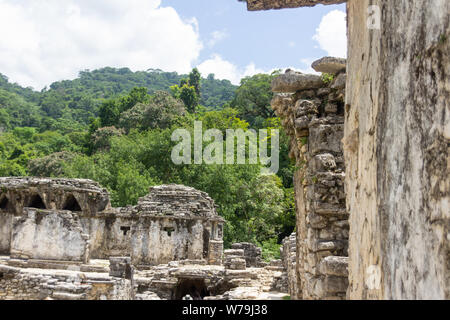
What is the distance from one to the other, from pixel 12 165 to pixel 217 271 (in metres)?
27.2

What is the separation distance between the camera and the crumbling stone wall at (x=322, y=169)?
5.60 m

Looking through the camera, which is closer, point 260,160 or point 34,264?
point 34,264

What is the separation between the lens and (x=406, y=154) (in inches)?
87.1

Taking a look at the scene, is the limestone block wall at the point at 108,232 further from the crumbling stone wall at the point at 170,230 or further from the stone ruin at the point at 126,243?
the crumbling stone wall at the point at 170,230

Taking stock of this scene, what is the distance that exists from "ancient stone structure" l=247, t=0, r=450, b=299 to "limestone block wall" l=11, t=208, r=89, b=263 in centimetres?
1476

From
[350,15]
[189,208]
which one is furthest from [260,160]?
[350,15]

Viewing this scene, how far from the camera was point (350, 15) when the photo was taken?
358cm

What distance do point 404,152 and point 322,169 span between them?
3.68 m

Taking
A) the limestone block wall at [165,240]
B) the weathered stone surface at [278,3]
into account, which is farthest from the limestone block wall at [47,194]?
the weathered stone surface at [278,3]

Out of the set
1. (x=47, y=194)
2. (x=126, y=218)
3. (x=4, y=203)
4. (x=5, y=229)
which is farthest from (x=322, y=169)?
(x=4, y=203)

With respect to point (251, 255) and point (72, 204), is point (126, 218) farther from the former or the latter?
point (251, 255)

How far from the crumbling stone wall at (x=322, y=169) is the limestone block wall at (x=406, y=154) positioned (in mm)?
2656

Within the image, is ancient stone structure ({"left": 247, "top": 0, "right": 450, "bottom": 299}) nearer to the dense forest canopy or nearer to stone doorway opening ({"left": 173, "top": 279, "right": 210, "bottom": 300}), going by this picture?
stone doorway opening ({"left": 173, "top": 279, "right": 210, "bottom": 300})
